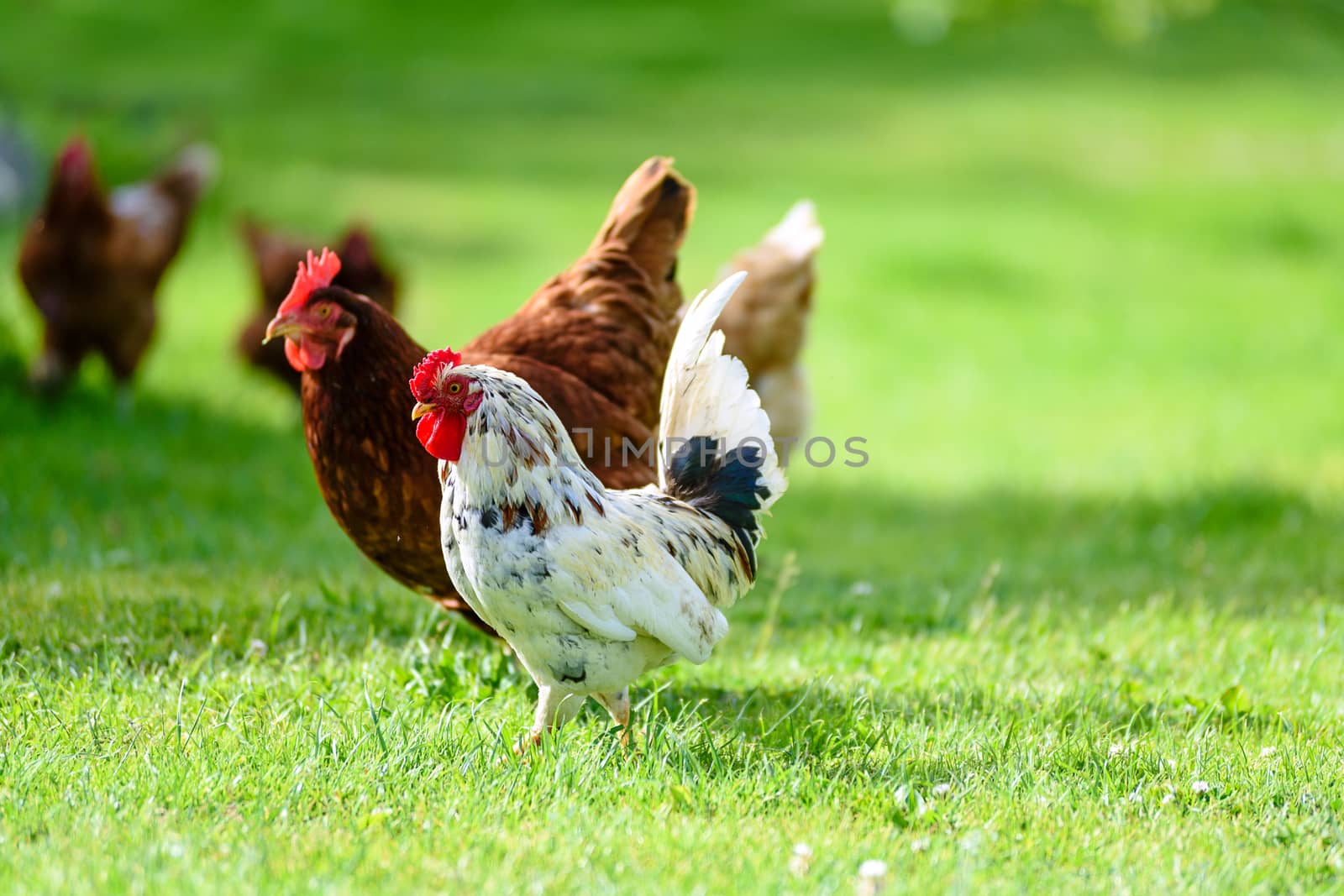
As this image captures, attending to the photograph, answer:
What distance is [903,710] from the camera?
4.35m

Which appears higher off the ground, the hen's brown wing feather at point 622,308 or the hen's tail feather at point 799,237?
the hen's tail feather at point 799,237

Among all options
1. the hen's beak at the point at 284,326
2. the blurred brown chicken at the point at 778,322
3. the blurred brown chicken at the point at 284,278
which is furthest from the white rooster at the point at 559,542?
the blurred brown chicken at the point at 284,278

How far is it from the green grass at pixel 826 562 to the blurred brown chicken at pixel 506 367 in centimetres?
57

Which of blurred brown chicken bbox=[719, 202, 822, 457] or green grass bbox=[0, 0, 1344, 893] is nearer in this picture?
green grass bbox=[0, 0, 1344, 893]

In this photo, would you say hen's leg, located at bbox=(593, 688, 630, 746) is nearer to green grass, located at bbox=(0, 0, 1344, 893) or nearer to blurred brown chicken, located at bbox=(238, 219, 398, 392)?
green grass, located at bbox=(0, 0, 1344, 893)

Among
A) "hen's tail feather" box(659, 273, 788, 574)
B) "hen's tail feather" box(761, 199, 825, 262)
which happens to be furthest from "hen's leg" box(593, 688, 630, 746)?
"hen's tail feather" box(761, 199, 825, 262)

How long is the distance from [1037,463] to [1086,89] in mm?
15475

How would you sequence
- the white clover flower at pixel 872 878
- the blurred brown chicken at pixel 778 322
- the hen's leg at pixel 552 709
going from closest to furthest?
the white clover flower at pixel 872 878, the hen's leg at pixel 552 709, the blurred brown chicken at pixel 778 322

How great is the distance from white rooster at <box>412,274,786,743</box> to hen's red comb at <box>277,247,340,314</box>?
74 centimetres

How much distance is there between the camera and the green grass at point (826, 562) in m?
3.33

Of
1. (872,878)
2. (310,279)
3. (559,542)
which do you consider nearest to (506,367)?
(310,279)

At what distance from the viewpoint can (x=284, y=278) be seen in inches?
352

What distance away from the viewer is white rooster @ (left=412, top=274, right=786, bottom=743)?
3.63 metres

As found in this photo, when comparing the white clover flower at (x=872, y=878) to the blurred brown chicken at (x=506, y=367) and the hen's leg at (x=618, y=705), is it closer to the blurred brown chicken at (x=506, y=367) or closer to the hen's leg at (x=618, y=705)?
the hen's leg at (x=618, y=705)
